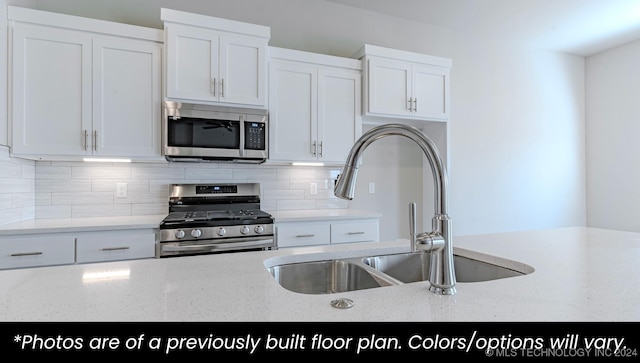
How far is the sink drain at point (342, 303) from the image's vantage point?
2.28 ft

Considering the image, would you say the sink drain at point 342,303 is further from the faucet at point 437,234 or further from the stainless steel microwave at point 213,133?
the stainless steel microwave at point 213,133

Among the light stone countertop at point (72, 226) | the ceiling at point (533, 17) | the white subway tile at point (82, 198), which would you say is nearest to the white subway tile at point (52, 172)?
the white subway tile at point (82, 198)

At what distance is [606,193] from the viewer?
4.24 metres

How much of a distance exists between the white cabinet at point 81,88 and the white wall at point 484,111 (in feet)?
1.69

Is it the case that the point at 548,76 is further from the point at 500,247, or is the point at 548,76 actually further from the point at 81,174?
the point at 81,174

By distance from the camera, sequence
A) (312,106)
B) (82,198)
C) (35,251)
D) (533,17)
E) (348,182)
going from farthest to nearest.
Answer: (533,17) → (312,106) → (82,198) → (35,251) → (348,182)

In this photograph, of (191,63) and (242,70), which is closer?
(191,63)

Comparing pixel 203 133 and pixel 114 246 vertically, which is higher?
pixel 203 133

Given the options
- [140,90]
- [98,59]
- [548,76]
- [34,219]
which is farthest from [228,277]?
[548,76]

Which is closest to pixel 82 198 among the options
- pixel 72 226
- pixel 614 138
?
pixel 72 226

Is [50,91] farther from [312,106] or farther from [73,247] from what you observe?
[312,106]

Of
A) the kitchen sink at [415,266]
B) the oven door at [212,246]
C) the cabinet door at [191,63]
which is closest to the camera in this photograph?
the kitchen sink at [415,266]

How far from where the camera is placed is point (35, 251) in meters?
1.90

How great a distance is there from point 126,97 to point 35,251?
1100mm
